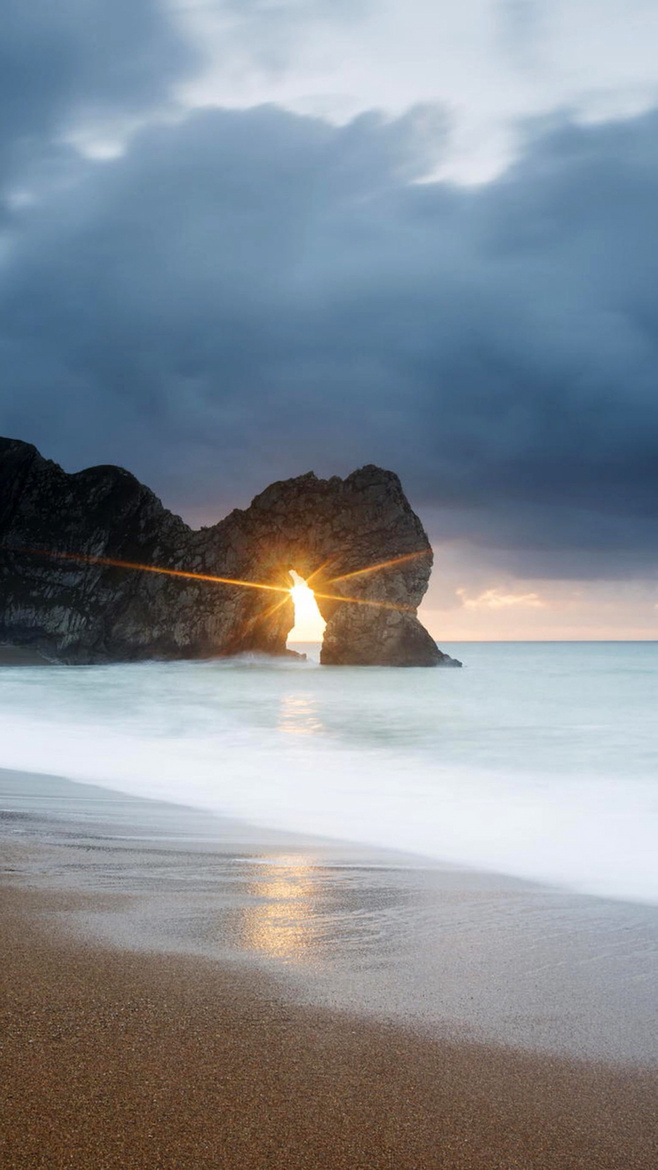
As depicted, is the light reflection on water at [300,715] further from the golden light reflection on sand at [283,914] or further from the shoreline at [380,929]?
the golden light reflection on sand at [283,914]

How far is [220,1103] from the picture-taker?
2223mm

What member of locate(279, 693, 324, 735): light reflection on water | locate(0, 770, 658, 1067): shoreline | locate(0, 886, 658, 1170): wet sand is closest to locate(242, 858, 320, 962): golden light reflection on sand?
locate(0, 770, 658, 1067): shoreline

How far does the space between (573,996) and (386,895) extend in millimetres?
1547

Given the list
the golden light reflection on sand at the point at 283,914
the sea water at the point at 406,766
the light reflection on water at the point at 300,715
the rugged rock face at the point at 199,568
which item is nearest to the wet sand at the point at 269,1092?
the golden light reflection on sand at the point at 283,914

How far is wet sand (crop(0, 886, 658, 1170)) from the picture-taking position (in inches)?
80.0

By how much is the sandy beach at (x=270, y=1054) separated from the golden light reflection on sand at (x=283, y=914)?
0.7 inches

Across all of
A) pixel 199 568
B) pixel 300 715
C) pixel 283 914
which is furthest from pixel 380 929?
pixel 199 568

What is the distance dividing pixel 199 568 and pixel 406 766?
1986 inches

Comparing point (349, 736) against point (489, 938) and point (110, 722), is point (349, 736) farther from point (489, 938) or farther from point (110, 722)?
point (489, 938)

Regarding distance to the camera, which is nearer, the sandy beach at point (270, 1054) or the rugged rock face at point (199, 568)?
the sandy beach at point (270, 1054)

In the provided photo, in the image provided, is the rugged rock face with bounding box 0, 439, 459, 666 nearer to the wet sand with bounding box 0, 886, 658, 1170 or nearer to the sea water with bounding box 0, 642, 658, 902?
the sea water with bounding box 0, 642, 658, 902

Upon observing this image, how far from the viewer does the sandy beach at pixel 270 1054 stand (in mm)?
2066

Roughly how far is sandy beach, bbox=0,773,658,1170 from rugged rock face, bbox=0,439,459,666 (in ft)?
169

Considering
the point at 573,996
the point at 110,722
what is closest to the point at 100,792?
the point at 573,996
